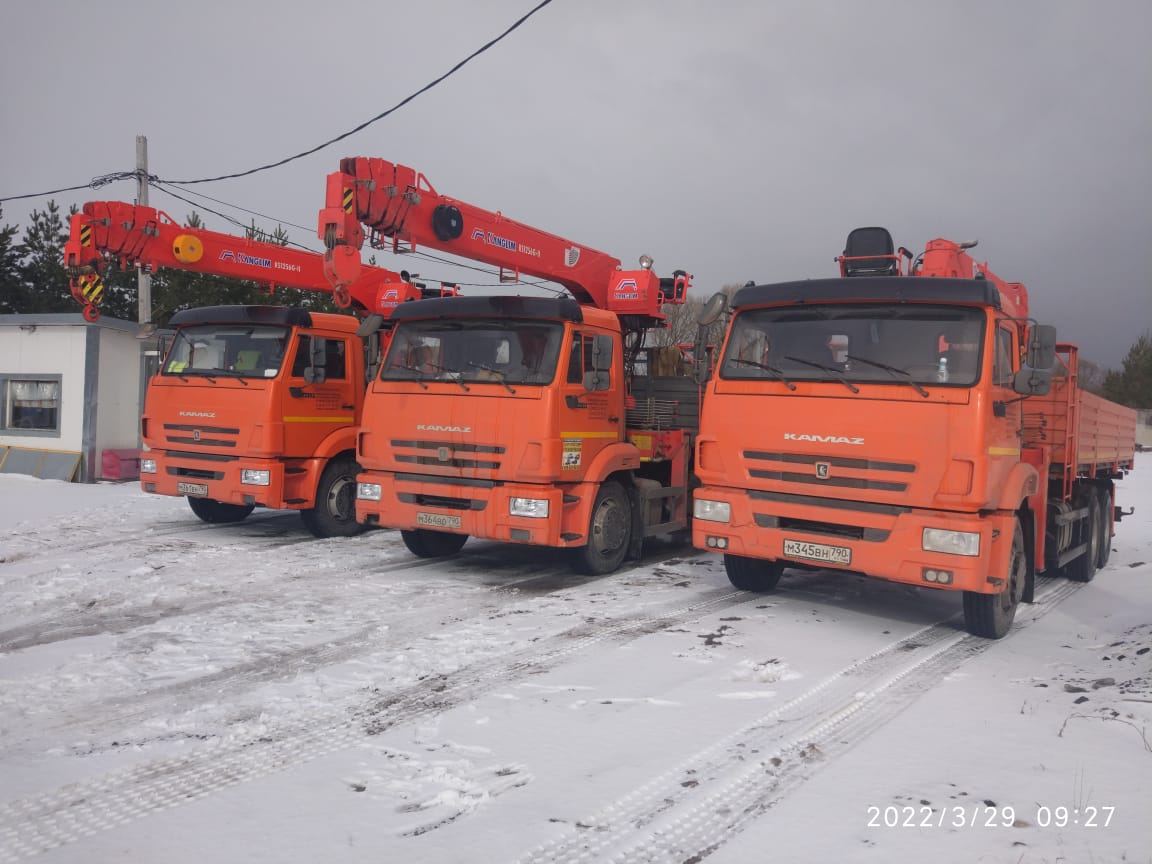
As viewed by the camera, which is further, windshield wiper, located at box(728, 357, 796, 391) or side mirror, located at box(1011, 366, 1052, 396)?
windshield wiper, located at box(728, 357, 796, 391)

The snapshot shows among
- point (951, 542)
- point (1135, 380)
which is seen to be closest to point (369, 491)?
point (951, 542)

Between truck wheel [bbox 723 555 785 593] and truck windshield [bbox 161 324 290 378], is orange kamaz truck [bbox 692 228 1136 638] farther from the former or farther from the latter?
truck windshield [bbox 161 324 290 378]

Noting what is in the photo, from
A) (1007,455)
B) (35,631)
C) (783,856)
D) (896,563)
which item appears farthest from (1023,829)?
(35,631)

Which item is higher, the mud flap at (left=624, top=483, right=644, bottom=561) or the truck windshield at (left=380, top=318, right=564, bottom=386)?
the truck windshield at (left=380, top=318, right=564, bottom=386)

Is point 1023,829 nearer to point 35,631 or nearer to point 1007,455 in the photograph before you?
point 1007,455

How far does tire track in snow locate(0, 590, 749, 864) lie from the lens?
3.58 metres

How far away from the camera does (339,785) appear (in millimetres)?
3980

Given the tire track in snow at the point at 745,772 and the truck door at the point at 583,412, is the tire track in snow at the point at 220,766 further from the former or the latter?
the truck door at the point at 583,412

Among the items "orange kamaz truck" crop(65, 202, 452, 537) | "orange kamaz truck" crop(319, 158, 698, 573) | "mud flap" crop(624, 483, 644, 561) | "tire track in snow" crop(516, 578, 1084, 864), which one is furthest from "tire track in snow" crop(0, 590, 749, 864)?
"orange kamaz truck" crop(65, 202, 452, 537)

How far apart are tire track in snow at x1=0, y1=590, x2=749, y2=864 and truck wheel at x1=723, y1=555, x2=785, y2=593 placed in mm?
2566

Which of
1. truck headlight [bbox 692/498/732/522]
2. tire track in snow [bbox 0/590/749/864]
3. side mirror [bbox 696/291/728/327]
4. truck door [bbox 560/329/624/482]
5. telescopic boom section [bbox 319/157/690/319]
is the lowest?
tire track in snow [bbox 0/590/749/864]

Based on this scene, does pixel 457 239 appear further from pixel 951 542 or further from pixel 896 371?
pixel 951 542

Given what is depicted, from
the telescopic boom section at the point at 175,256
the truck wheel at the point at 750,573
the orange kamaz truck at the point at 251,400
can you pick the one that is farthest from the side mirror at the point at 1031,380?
the telescopic boom section at the point at 175,256

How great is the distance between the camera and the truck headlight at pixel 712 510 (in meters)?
7.18
